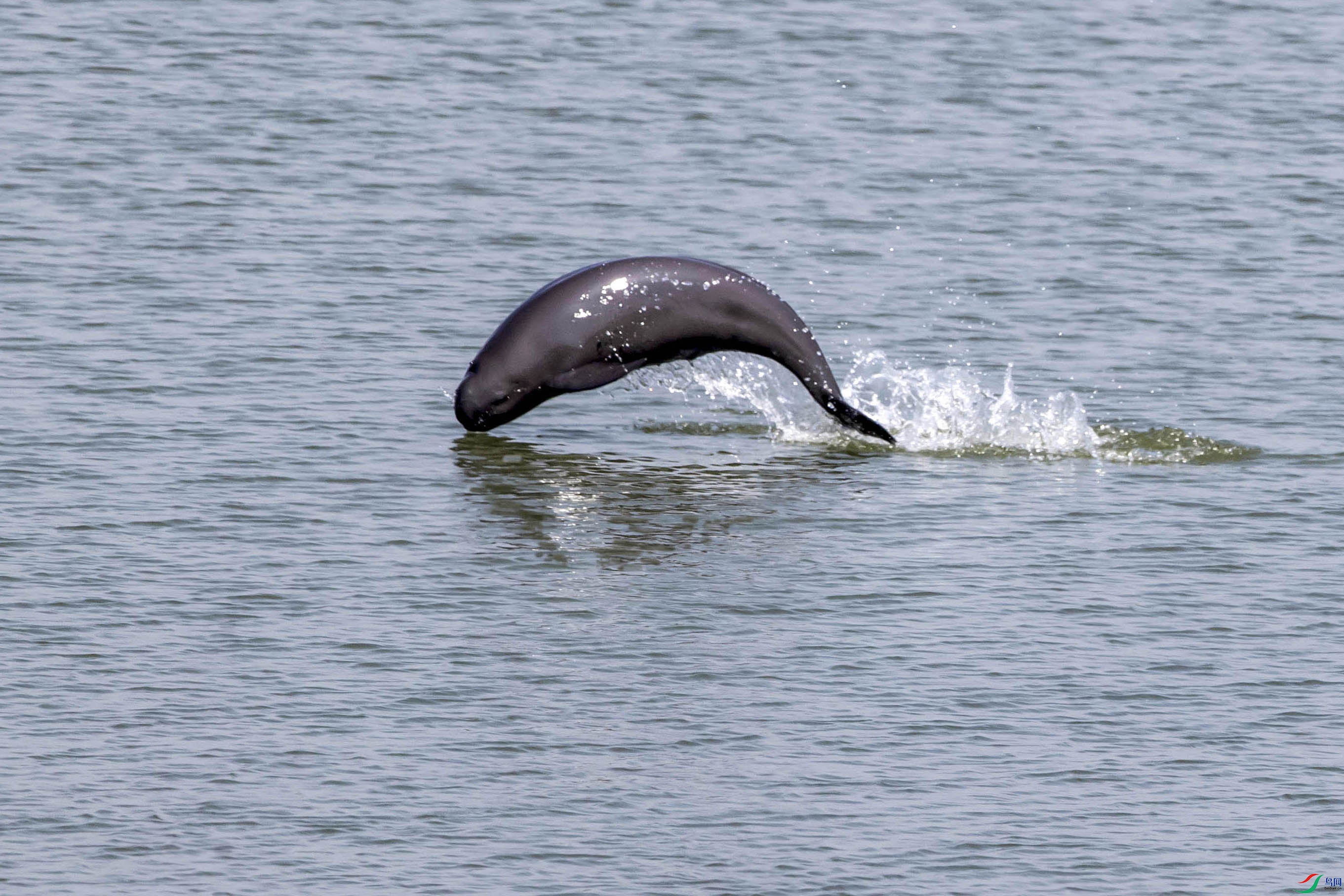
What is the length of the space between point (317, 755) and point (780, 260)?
1342cm

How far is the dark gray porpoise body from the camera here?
20141mm

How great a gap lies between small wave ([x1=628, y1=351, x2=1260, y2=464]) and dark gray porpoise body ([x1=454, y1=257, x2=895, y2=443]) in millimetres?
496

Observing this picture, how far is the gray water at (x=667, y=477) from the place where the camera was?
1248 centimetres

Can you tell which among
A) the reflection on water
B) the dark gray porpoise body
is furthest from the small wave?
the reflection on water

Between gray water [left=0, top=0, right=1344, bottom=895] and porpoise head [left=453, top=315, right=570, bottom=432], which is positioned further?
porpoise head [left=453, top=315, right=570, bottom=432]

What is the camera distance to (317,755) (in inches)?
513

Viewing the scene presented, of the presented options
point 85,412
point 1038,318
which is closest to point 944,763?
point 85,412

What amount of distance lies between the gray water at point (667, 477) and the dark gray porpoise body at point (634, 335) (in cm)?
41

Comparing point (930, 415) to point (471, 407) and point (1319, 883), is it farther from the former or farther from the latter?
point (1319, 883)

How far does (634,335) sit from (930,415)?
250 centimetres

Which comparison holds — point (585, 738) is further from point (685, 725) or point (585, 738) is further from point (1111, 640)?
point (1111, 640)

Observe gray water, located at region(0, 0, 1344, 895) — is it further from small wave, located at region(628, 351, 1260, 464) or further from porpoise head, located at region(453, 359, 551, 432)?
porpoise head, located at region(453, 359, 551, 432)

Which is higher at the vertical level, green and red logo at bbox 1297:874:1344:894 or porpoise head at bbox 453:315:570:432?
porpoise head at bbox 453:315:570:432

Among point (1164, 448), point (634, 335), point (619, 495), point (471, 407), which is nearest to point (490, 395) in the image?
point (471, 407)
